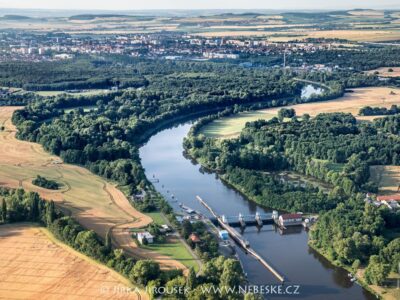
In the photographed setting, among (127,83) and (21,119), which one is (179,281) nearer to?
(21,119)

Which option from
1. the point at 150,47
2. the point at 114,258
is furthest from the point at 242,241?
the point at 150,47

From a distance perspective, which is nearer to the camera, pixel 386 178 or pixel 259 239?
pixel 259 239

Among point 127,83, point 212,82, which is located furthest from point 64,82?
point 212,82

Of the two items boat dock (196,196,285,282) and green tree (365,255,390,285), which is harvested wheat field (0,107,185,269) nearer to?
boat dock (196,196,285,282)

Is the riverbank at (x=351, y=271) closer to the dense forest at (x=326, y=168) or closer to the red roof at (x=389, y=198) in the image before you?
the dense forest at (x=326, y=168)

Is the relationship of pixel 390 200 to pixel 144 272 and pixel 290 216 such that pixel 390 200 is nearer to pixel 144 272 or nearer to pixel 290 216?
pixel 290 216

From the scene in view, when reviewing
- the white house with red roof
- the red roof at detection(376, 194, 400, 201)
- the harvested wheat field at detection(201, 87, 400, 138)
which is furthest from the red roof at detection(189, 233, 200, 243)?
the harvested wheat field at detection(201, 87, 400, 138)
